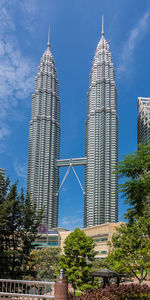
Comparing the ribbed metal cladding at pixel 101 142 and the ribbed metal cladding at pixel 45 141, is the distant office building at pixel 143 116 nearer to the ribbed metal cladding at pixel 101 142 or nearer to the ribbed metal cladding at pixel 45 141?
the ribbed metal cladding at pixel 101 142

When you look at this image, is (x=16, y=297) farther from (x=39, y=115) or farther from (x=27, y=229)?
(x=39, y=115)

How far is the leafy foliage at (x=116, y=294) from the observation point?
1473 centimetres

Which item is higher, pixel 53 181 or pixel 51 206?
pixel 53 181

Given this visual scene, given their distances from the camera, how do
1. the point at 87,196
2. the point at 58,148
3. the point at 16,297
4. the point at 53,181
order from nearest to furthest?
the point at 16,297 < the point at 87,196 < the point at 53,181 < the point at 58,148

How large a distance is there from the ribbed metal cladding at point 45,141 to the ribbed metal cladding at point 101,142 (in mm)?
18112

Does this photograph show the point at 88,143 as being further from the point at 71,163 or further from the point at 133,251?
the point at 133,251

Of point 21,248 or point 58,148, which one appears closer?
point 21,248

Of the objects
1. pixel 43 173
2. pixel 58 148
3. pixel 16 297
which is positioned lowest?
pixel 16 297

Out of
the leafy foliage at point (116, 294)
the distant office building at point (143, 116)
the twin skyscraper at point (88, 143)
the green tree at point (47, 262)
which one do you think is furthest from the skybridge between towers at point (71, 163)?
the leafy foliage at point (116, 294)

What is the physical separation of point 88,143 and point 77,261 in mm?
140975

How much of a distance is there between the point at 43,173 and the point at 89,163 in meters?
25.2

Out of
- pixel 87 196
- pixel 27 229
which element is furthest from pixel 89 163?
pixel 27 229

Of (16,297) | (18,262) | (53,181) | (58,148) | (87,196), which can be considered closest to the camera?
(16,297)

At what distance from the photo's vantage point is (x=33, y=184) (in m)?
167
